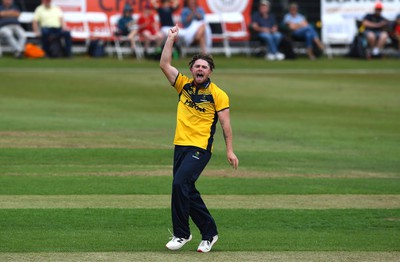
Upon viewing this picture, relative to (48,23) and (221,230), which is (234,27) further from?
(221,230)

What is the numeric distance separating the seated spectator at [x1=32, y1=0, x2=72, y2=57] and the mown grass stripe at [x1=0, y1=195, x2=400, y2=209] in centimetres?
1919

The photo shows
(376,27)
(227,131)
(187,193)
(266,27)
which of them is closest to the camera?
(187,193)

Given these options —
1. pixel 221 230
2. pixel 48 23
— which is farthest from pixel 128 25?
pixel 221 230

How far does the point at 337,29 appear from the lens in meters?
35.6

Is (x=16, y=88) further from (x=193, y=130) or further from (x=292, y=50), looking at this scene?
(x=193, y=130)

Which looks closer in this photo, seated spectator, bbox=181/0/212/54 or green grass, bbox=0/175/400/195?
green grass, bbox=0/175/400/195

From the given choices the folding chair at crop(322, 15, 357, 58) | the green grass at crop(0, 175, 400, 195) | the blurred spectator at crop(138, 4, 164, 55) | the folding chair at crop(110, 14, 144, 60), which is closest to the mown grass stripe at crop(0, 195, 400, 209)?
the green grass at crop(0, 175, 400, 195)

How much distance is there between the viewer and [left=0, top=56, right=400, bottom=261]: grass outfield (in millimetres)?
10180

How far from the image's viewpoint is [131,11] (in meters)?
32.8

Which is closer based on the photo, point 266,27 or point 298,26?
point 266,27

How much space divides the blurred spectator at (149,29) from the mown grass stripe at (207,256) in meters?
23.1

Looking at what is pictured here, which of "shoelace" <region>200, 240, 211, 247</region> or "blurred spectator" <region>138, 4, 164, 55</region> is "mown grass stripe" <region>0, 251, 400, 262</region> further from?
"blurred spectator" <region>138, 4, 164, 55</region>

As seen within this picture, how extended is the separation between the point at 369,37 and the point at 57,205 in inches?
946

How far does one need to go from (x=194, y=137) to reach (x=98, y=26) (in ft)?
80.1
